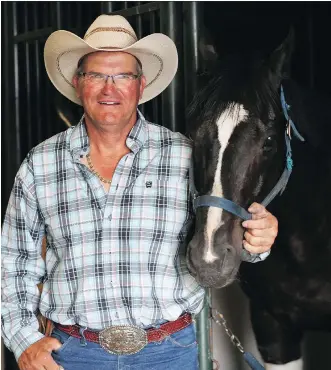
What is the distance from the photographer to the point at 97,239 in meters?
1.82

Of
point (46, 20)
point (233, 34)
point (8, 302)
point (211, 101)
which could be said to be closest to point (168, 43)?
point (211, 101)

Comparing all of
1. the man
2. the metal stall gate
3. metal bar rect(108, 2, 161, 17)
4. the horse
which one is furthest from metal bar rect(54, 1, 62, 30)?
the man

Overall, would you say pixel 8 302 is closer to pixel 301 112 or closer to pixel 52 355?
pixel 52 355

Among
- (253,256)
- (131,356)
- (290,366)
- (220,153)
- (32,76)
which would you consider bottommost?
(290,366)

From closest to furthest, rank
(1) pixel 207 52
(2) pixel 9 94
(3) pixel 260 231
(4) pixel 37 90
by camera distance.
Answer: (3) pixel 260 231 → (1) pixel 207 52 → (4) pixel 37 90 → (2) pixel 9 94

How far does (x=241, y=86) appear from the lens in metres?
2.00

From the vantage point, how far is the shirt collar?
6.24 ft

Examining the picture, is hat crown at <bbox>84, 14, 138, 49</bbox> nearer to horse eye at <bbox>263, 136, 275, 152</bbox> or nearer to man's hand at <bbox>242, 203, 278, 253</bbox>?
horse eye at <bbox>263, 136, 275, 152</bbox>

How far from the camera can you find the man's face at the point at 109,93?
1.84m

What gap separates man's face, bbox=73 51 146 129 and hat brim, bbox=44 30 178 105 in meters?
0.03

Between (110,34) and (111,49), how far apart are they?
0.22 feet

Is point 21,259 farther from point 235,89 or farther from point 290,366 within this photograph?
point 290,366

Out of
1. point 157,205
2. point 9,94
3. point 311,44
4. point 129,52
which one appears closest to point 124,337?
point 157,205

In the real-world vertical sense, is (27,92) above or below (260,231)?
above
